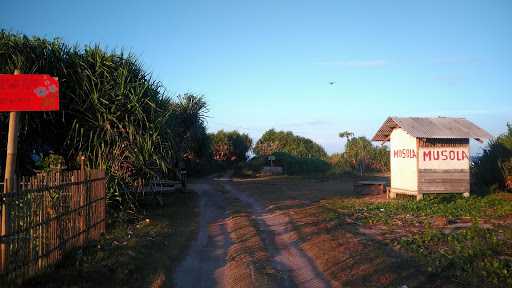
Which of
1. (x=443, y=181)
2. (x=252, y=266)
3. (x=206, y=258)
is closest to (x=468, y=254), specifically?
(x=252, y=266)

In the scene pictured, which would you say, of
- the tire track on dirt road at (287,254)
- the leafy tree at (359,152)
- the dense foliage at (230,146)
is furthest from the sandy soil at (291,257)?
the dense foliage at (230,146)

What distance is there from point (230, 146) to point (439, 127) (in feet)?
116

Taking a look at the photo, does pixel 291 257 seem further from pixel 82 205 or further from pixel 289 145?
pixel 289 145

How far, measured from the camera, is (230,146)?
5241 cm

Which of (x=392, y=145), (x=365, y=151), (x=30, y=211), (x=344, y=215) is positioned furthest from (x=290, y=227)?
(x=365, y=151)

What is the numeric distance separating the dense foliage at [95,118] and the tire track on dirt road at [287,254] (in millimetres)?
3737

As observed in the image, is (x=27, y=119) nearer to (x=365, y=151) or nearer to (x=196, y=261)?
(x=196, y=261)

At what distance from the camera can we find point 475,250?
827 cm

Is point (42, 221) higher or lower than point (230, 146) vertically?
lower

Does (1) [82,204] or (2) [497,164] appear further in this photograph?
(2) [497,164]

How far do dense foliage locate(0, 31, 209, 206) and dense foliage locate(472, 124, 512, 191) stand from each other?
14.8 metres

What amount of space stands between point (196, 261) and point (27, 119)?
6.52m

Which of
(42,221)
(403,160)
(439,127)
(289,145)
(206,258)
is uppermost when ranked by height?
(289,145)

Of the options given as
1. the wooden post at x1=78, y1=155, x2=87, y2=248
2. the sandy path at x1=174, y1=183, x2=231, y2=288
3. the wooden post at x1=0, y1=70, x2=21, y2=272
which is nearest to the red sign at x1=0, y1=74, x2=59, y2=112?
the wooden post at x1=0, y1=70, x2=21, y2=272
